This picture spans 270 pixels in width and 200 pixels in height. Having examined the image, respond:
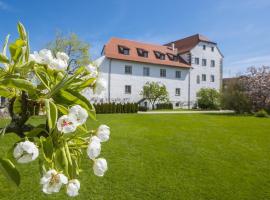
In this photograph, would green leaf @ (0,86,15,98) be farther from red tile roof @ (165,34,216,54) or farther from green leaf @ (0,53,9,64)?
red tile roof @ (165,34,216,54)

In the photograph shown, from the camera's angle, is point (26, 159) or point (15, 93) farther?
point (15, 93)

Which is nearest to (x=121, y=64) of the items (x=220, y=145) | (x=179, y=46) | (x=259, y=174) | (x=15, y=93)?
(x=179, y=46)

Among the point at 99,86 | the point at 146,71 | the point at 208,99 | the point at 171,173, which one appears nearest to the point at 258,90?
the point at 208,99

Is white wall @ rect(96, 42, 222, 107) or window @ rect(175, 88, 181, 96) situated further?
window @ rect(175, 88, 181, 96)

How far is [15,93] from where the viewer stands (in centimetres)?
121

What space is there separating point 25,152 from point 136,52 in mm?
30704

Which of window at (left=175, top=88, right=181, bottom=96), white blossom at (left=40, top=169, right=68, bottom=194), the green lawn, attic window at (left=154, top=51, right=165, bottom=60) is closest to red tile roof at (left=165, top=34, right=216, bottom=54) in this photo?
attic window at (left=154, top=51, right=165, bottom=60)

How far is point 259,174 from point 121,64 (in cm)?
2422

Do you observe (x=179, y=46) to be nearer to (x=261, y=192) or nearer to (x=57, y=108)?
(x=261, y=192)

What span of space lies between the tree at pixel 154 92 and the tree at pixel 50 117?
27.7 metres

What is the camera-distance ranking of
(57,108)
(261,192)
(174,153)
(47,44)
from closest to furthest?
1. (57,108)
2. (261,192)
3. (174,153)
4. (47,44)

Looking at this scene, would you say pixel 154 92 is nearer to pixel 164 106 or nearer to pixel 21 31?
pixel 164 106

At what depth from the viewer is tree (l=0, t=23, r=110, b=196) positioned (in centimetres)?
96

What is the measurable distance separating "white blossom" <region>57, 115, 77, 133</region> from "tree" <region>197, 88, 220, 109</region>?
3154 cm
